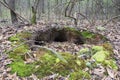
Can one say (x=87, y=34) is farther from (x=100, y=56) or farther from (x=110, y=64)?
(x=110, y=64)

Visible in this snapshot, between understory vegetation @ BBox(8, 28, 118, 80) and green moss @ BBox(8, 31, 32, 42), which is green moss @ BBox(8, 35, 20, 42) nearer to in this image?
green moss @ BBox(8, 31, 32, 42)

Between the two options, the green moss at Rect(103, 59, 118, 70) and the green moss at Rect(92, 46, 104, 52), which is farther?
the green moss at Rect(92, 46, 104, 52)

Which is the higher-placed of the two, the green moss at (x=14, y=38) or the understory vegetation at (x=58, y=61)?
the green moss at (x=14, y=38)

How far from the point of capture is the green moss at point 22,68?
388 cm

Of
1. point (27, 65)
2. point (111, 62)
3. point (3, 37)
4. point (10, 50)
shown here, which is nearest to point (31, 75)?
point (27, 65)

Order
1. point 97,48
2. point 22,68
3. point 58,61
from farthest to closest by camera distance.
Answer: point 97,48 < point 58,61 < point 22,68

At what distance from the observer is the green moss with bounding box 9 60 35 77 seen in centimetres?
388

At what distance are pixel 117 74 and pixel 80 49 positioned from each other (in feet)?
3.21

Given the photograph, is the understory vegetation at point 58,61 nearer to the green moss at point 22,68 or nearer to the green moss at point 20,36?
the green moss at point 22,68

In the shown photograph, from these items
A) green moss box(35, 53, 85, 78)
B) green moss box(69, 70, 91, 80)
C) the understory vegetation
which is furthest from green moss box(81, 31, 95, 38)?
green moss box(69, 70, 91, 80)

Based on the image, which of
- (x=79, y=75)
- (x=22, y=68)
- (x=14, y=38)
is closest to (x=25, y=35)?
(x=14, y=38)

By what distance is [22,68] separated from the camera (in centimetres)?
398

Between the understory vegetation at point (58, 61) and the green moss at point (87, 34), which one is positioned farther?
the green moss at point (87, 34)

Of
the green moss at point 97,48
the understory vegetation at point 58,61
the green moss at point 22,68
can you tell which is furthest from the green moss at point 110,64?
the green moss at point 22,68
